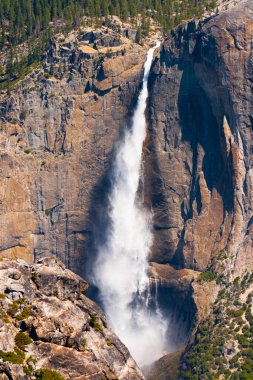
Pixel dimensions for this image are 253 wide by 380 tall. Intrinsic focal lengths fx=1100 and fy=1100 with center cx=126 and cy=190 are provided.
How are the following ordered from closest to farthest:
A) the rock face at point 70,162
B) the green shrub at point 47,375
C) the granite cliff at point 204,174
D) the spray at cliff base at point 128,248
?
the green shrub at point 47,375
the granite cliff at point 204,174
the spray at cliff base at point 128,248
the rock face at point 70,162

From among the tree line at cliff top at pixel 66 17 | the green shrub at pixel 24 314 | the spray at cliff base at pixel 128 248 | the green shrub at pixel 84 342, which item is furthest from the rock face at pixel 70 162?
the green shrub at pixel 24 314

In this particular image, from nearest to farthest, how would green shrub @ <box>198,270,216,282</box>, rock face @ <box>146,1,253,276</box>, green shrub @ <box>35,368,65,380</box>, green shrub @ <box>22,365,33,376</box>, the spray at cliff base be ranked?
green shrub @ <box>22,365,33,376</box> → green shrub @ <box>35,368,65,380</box> → green shrub @ <box>198,270,216,282</box> → rock face @ <box>146,1,253,276</box> → the spray at cliff base

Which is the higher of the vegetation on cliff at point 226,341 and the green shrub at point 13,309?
the green shrub at point 13,309

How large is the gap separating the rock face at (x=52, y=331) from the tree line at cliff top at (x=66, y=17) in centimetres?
8461

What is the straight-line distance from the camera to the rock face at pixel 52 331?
49.6m

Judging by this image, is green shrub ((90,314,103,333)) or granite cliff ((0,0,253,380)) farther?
granite cliff ((0,0,253,380))

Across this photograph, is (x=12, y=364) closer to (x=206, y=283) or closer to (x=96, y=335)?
(x=96, y=335)

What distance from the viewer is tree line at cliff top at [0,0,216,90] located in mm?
138000

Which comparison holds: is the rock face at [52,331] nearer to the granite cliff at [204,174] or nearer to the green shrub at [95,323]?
the green shrub at [95,323]

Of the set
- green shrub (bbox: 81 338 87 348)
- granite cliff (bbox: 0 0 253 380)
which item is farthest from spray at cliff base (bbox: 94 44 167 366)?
green shrub (bbox: 81 338 87 348)

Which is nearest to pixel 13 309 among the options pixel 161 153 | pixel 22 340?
pixel 22 340

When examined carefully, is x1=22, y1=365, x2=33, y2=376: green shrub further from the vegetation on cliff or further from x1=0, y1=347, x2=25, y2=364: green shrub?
the vegetation on cliff

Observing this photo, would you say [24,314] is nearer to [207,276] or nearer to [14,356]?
[14,356]

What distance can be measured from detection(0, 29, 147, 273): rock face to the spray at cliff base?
5.79ft
